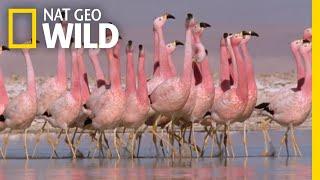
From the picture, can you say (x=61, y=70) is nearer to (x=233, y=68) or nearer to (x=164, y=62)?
(x=164, y=62)

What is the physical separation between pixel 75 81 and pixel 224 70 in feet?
9.22

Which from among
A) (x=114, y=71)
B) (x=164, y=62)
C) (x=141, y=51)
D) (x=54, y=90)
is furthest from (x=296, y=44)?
(x=54, y=90)

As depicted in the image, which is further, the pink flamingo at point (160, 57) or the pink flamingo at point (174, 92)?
the pink flamingo at point (160, 57)

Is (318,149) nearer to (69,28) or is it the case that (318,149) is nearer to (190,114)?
(190,114)

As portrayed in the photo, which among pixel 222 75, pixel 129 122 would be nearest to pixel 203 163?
pixel 129 122

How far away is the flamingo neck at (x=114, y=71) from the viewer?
1633 cm

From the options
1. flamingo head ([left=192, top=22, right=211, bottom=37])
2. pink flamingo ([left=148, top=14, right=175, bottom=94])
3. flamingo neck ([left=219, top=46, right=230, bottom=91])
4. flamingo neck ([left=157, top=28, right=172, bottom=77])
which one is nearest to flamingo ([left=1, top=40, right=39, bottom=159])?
pink flamingo ([left=148, top=14, right=175, bottom=94])

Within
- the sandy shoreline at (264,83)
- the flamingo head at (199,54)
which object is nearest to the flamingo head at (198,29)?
the flamingo head at (199,54)

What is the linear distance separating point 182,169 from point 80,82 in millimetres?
6199

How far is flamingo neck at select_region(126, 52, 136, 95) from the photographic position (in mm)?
16625

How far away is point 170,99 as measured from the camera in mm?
15680

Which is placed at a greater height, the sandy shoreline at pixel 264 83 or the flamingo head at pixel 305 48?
the flamingo head at pixel 305 48

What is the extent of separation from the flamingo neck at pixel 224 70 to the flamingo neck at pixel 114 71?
6.64 ft

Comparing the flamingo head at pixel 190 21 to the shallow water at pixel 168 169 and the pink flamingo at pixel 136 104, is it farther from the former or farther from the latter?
the shallow water at pixel 168 169
